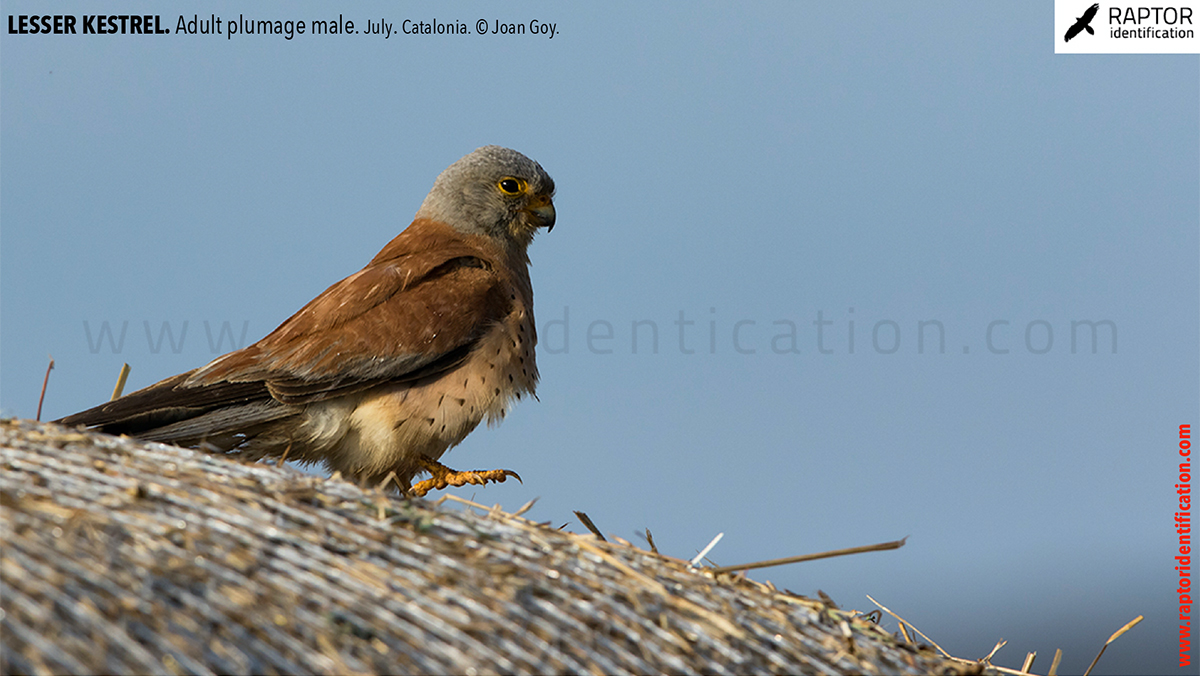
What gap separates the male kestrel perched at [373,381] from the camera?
4230 mm

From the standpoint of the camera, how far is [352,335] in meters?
4.50

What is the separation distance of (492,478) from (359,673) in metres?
2.62

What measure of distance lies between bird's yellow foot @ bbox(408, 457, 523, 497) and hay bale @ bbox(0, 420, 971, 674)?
172cm

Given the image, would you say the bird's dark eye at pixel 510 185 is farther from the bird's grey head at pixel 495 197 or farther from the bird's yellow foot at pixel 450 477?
the bird's yellow foot at pixel 450 477

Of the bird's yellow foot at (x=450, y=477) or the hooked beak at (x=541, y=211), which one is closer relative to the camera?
the bird's yellow foot at (x=450, y=477)

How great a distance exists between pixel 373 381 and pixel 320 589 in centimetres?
247

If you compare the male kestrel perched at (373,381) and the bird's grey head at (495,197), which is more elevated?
the bird's grey head at (495,197)

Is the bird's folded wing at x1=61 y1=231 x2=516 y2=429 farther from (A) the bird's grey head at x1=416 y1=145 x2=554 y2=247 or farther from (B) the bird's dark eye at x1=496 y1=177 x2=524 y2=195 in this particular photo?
(B) the bird's dark eye at x1=496 y1=177 x2=524 y2=195

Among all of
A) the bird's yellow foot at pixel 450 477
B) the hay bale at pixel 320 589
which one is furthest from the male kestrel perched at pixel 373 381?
the hay bale at pixel 320 589

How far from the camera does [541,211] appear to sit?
554 centimetres

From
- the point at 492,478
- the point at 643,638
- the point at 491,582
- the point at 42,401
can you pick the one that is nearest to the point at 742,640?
the point at 643,638

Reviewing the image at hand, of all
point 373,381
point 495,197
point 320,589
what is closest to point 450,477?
point 373,381

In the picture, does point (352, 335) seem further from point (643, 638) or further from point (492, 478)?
point (643, 638)

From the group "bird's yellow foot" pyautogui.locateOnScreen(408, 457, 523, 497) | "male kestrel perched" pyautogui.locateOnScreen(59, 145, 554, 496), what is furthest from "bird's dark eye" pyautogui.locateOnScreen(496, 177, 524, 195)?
"bird's yellow foot" pyautogui.locateOnScreen(408, 457, 523, 497)
